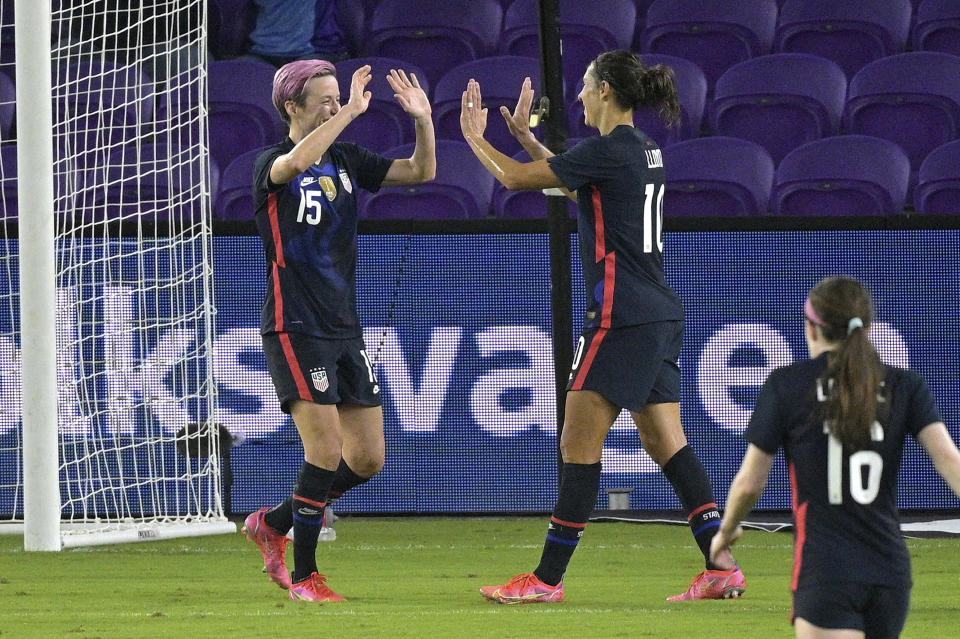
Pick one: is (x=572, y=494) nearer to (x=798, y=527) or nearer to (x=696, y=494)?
(x=696, y=494)

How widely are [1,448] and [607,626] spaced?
4379 mm

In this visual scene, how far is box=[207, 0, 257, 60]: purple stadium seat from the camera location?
1219 cm

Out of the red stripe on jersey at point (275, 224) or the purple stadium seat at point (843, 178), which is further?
the purple stadium seat at point (843, 178)

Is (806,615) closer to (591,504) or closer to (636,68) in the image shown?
(591,504)

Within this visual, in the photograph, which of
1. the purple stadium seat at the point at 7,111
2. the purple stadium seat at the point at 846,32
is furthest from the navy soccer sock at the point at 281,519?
the purple stadium seat at the point at 846,32

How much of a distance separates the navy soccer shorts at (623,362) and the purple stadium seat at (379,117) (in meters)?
5.56

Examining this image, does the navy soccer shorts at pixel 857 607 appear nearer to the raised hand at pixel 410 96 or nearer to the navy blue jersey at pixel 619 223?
the navy blue jersey at pixel 619 223

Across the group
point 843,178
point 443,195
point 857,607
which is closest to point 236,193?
point 443,195

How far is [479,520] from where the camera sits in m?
8.39

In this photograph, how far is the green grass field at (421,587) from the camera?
4.86 meters

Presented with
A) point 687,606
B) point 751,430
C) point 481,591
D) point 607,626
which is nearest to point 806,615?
point 751,430

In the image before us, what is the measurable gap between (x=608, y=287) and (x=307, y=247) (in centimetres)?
107

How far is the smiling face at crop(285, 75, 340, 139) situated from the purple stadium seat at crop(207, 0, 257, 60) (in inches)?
265

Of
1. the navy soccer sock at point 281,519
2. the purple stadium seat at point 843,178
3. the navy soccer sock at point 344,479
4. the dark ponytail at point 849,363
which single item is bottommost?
the navy soccer sock at point 281,519
